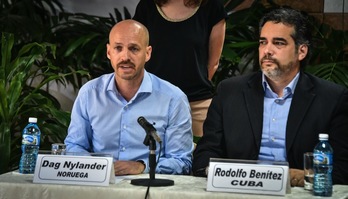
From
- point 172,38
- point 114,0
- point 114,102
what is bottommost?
point 114,102

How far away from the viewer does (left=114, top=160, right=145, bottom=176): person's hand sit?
2.85m

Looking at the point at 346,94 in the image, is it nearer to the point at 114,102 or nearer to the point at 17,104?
the point at 114,102

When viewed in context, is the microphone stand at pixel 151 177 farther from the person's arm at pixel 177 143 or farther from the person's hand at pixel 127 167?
the person's arm at pixel 177 143

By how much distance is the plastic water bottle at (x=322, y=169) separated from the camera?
2.49 m

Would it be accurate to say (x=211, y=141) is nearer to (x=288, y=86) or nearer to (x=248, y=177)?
(x=288, y=86)

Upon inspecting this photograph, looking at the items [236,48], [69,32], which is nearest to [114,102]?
[236,48]

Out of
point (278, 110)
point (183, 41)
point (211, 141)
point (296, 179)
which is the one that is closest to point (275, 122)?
point (278, 110)

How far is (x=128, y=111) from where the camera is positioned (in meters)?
3.20

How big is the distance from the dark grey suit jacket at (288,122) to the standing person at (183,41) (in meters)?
0.46

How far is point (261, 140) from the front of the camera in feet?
10.1

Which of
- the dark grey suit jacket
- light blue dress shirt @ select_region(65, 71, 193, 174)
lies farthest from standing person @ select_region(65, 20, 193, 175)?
the dark grey suit jacket

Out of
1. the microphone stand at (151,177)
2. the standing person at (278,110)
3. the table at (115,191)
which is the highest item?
the standing person at (278,110)

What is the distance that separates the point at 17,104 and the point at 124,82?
1.01 m

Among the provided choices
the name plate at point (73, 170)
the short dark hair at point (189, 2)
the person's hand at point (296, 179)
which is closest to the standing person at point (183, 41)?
the short dark hair at point (189, 2)
